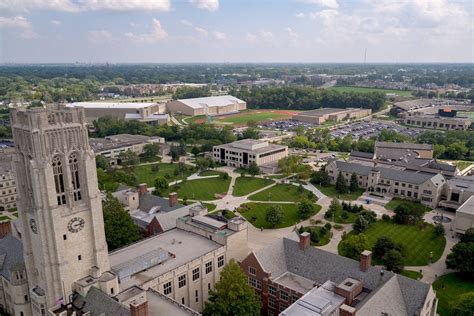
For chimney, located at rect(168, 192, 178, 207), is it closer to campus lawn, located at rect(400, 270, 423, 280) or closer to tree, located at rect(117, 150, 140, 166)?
→ campus lawn, located at rect(400, 270, 423, 280)

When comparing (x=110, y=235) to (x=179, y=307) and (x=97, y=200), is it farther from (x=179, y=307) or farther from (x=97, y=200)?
(x=179, y=307)

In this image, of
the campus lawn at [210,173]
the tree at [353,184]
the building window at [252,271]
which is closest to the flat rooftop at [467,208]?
the tree at [353,184]

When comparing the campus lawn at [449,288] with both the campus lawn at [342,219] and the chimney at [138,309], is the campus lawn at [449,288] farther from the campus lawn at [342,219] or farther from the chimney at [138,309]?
the chimney at [138,309]

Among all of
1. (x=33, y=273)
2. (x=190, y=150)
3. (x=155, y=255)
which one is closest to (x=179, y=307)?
(x=155, y=255)

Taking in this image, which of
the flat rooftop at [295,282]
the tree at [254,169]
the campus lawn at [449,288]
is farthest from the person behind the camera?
the tree at [254,169]

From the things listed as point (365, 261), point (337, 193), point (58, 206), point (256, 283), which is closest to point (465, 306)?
point (365, 261)

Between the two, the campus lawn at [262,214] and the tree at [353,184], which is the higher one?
the tree at [353,184]

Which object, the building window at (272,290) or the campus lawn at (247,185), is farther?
the campus lawn at (247,185)
